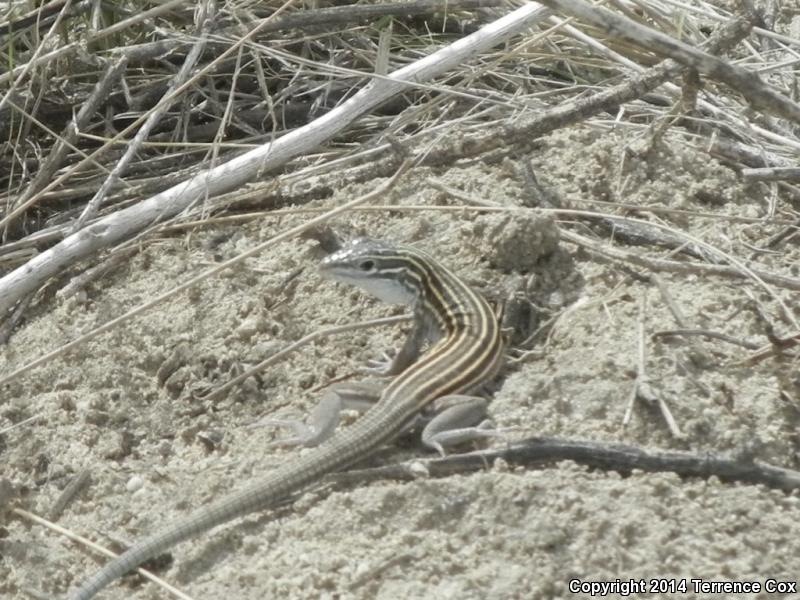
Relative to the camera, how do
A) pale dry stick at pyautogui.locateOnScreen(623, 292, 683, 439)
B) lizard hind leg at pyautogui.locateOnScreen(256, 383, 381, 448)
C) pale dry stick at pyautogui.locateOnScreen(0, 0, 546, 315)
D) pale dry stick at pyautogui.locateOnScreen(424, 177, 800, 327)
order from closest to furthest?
pale dry stick at pyautogui.locateOnScreen(623, 292, 683, 439) → lizard hind leg at pyautogui.locateOnScreen(256, 383, 381, 448) → pale dry stick at pyautogui.locateOnScreen(424, 177, 800, 327) → pale dry stick at pyautogui.locateOnScreen(0, 0, 546, 315)

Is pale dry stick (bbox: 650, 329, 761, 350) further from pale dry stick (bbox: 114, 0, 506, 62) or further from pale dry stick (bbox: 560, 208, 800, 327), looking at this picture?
pale dry stick (bbox: 114, 0, 506, 62)

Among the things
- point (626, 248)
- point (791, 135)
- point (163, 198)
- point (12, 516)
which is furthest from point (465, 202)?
point (12, 516)

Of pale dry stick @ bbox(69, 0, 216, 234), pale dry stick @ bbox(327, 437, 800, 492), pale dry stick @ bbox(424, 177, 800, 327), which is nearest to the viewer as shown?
pale dry stick @ bbox(327, 437, 800, 492)

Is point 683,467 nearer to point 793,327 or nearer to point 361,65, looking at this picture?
point 793,327

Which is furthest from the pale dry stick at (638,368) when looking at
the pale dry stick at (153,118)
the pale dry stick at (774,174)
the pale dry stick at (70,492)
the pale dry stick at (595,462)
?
the pale dry stick at (153,118)

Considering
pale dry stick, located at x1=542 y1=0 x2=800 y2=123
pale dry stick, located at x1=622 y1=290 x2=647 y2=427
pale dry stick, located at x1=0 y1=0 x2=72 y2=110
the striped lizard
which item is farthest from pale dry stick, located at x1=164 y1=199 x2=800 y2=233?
pale dry stick, located at x1=0 y1=0 x2=72 y2=110

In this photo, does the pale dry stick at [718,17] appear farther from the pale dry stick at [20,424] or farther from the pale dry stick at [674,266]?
the pale dry stick at [20,424]
